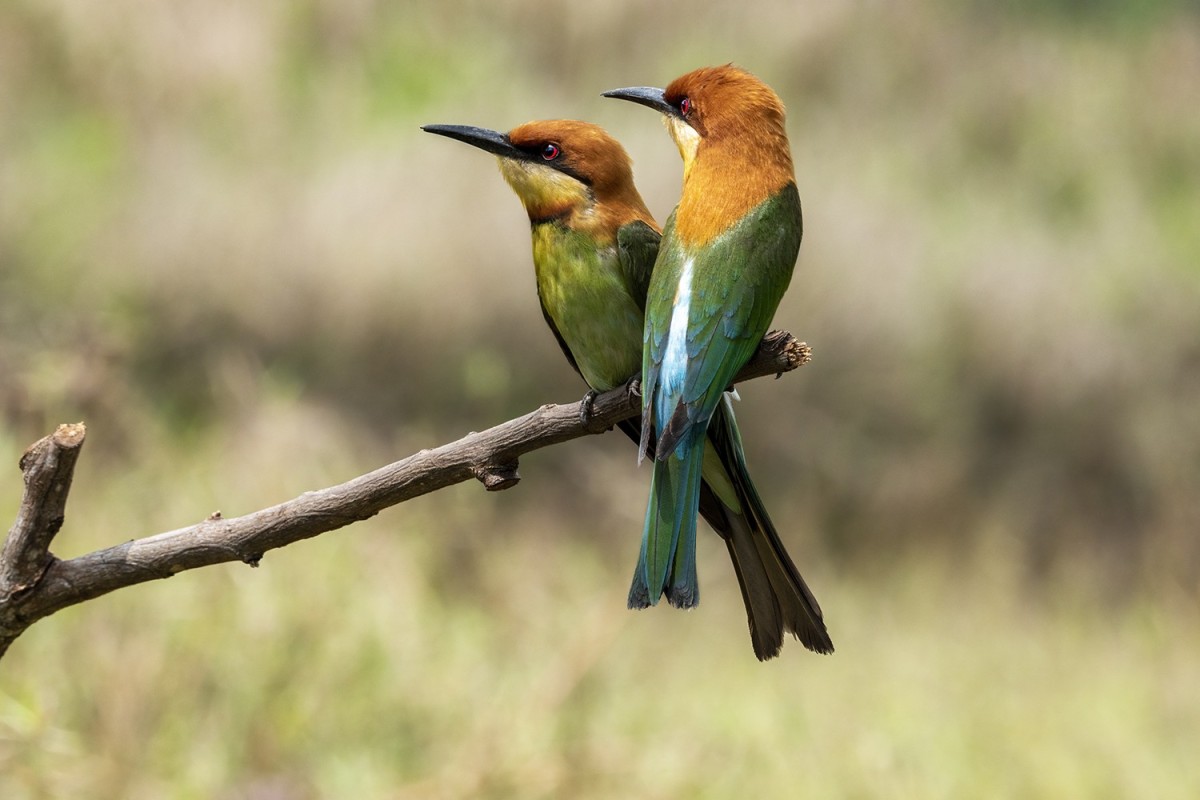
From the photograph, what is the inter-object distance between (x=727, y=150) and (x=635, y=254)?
12.3 inches

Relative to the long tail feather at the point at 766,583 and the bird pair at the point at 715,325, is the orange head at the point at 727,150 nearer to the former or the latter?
the bird pair at the point at 715,325

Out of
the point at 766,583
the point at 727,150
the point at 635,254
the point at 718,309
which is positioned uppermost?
the point at 727,150

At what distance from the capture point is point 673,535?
132 cm

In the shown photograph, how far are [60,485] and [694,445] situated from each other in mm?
574

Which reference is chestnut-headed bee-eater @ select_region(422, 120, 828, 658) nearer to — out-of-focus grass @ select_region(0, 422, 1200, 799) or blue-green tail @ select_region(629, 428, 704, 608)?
blue-green tail @ select_region(629, 428, 704, 608)

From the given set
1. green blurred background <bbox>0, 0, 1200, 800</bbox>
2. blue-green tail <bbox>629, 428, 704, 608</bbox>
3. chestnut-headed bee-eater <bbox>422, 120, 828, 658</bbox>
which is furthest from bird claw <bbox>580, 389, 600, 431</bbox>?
green blurred background <bbox>0, 0, 1200, 800</bbox>

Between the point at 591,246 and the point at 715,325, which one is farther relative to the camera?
the point at 591,246

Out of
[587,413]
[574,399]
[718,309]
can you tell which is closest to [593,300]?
[718,309]

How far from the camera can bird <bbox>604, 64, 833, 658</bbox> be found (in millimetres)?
1316

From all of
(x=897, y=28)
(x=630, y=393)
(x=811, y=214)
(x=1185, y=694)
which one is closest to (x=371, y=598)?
(x=630, y=393)

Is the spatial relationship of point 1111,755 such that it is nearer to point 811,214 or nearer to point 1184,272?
point 811,214

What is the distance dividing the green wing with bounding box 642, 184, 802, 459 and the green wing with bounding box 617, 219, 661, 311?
9.6 inches

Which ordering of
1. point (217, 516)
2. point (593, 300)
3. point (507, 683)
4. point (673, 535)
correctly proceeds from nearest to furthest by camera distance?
1. point (217, 516)
2. point (673, 535)
3. point (593, 300)
4. point (507, 683)

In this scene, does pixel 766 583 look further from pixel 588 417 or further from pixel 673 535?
pixel 588 417
